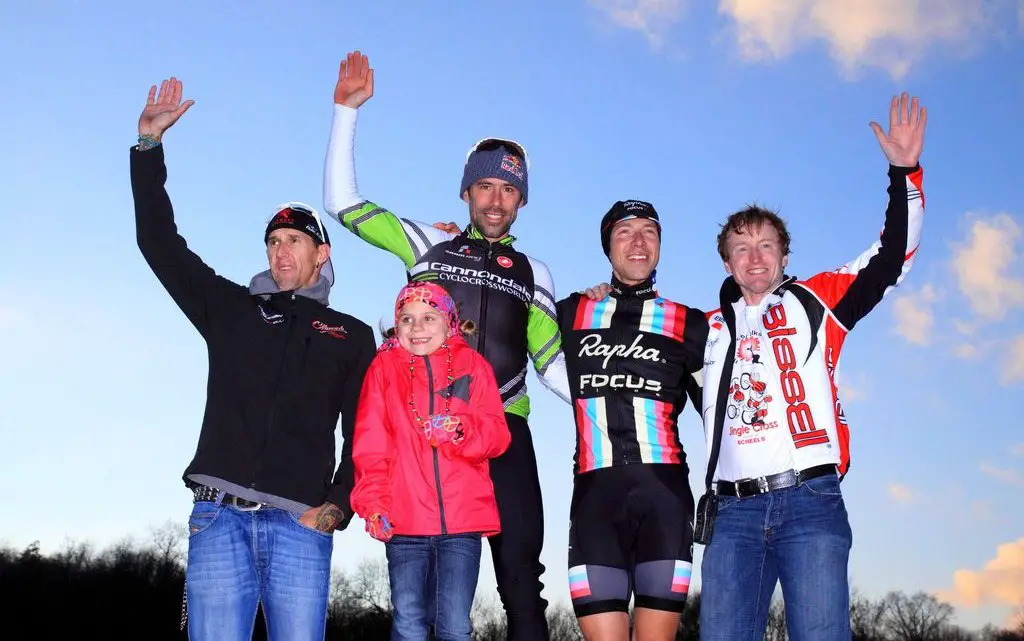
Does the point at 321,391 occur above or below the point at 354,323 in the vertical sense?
below

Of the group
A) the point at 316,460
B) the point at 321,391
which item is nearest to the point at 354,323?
the point at 321,391

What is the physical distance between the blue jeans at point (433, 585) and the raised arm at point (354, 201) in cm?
254

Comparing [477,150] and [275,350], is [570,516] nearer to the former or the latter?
[275,350]

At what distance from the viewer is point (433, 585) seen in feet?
18.8

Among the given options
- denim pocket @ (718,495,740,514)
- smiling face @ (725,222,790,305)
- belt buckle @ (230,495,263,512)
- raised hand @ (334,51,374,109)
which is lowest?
belt buckle @ (230,495,263,512)

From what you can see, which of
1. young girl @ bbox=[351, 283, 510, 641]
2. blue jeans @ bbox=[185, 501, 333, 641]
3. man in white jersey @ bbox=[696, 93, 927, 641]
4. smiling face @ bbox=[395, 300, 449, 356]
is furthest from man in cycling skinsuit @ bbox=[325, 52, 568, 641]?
blue jeans @ bbox=[185, 501, 333, 641]

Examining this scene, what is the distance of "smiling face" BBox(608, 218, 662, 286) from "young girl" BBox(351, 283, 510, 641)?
1729 mm

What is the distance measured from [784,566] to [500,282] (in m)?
2.86

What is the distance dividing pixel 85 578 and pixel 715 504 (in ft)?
302

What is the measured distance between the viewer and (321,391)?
623cm

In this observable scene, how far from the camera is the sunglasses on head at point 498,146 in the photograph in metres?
7.74

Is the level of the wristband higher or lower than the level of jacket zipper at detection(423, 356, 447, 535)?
higher

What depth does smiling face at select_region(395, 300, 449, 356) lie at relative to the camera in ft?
20.4

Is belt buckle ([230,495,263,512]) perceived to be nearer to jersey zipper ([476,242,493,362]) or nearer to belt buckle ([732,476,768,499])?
→ jersey zipper ([476,242,493,362])
